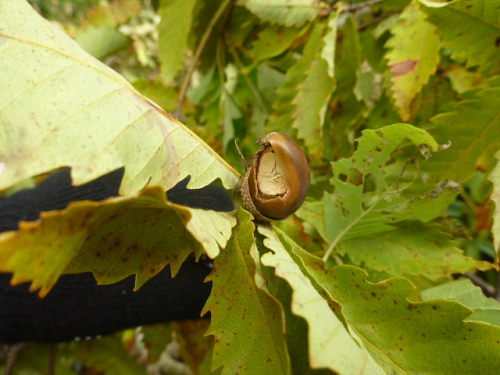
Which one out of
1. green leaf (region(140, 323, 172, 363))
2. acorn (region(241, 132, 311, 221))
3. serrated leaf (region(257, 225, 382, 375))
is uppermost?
acorn (region(241, 132, 311, 221))

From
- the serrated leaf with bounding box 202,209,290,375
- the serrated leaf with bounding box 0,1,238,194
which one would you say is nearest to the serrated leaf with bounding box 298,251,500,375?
the serrated leaf with bounding box 202,209,290,375

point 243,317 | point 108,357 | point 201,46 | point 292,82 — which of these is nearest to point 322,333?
point 243,317

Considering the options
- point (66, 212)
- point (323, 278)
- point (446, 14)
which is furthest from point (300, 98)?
point (66, 212)

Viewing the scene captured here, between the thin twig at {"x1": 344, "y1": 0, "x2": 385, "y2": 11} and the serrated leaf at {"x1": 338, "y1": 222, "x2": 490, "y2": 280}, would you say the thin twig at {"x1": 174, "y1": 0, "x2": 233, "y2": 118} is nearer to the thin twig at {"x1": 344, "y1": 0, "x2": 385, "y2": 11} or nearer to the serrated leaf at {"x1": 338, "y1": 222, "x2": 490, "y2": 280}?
the thin twig at {"x1": 344, "y1": 0, "x2": 385, "y2": 11}

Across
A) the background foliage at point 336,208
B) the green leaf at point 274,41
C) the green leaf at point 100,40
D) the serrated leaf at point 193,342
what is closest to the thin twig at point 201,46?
the background foliage at point 336,208

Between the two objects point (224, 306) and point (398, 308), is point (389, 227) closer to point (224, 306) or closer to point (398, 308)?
point (398, 308)

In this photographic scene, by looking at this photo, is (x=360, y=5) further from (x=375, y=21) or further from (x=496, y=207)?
(x=496, y=207)
